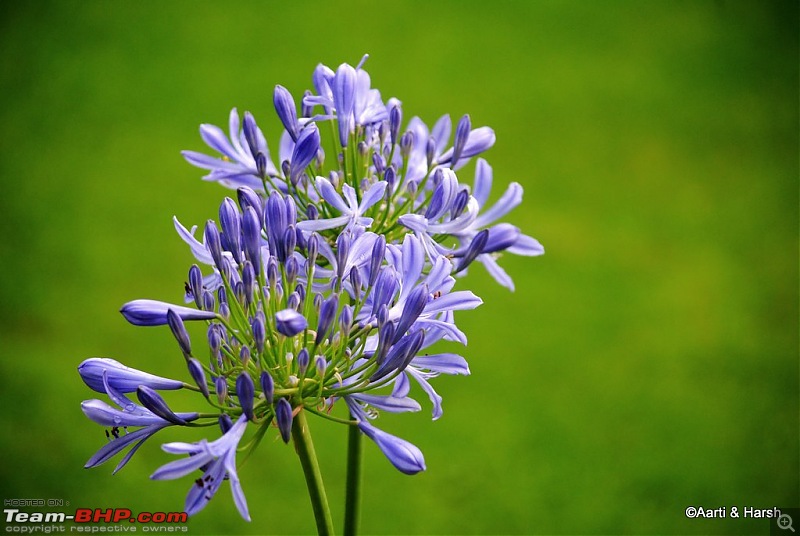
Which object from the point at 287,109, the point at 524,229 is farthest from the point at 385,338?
the point at 524,229

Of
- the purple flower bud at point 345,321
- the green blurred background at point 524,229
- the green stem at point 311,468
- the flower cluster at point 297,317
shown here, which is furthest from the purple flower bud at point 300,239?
the green blurred background at point 524,229

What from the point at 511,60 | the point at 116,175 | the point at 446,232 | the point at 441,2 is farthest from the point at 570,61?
the point at 446,232

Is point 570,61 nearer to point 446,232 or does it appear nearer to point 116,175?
point 116,175

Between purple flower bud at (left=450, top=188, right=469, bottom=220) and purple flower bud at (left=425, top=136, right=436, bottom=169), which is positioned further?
purple flower bud at (left=425, top=136, right=436, bottom=169)

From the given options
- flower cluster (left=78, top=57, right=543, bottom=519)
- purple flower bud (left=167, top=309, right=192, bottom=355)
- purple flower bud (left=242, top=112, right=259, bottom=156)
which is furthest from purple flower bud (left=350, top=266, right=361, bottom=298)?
purple flower bud (left=242, top=112, right=259, bottom=156)

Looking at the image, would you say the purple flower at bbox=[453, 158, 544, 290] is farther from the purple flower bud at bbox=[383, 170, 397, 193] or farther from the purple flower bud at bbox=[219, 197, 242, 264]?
the purple flower bud at bbox=[219, 197, 242, 264]
